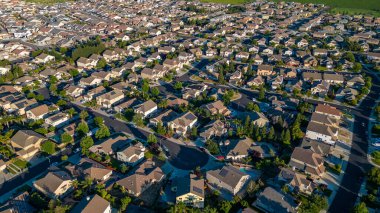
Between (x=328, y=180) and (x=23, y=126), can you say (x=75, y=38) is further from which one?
(x=328, y=180)

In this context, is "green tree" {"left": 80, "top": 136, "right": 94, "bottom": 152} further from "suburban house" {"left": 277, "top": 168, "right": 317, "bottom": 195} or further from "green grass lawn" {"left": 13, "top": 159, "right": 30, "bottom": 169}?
"suburban house" {"left": 277, "top": 168, "right": 317, "bottom": 195}

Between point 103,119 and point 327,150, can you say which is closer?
point 327,150

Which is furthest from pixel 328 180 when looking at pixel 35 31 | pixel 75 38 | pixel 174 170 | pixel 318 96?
pixel 35 31

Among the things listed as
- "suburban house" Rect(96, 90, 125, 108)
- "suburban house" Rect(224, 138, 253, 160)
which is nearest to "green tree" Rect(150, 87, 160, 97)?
"suburban house" Rect(96, 90, 125, 108)

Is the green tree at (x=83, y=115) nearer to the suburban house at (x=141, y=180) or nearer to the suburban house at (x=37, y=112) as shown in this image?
the suburban house at (x=37, y=112)

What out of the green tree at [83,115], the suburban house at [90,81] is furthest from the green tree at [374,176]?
the suburban house at [90,81]

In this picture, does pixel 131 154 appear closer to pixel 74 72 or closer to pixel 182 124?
pixel 182 124

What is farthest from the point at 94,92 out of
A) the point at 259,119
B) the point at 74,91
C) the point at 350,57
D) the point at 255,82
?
the point at 350,57
